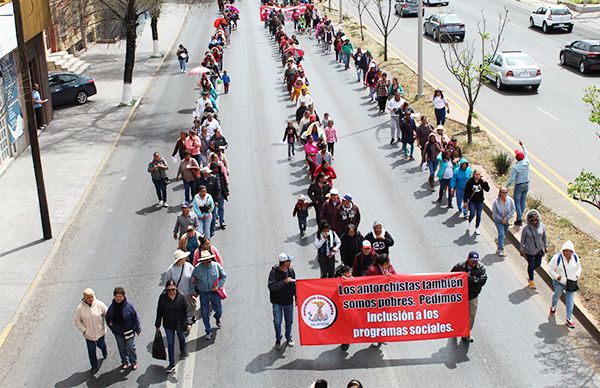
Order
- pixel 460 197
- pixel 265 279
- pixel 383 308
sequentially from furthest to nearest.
A: pixel 460 197 < pixel 265 279 < pixel 383 308

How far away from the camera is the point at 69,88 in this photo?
1369 inches

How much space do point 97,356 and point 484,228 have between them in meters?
9.33

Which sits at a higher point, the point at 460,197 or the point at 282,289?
the point at 282,289

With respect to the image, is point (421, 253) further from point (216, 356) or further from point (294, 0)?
point (294, 0)

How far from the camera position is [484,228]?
19.6 m

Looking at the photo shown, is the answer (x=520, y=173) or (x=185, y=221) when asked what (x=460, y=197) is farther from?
(x=185, y=221)

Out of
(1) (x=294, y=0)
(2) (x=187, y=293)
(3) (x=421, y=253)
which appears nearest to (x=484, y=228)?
(3) (x=421, y=253)

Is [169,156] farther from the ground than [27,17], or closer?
closer

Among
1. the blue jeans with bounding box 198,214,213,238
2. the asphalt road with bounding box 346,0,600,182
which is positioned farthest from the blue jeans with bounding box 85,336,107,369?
the asphalt road with bounding box 346,0,600,182

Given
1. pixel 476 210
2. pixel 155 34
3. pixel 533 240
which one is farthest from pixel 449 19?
pixel 533 240

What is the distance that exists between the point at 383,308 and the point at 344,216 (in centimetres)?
323

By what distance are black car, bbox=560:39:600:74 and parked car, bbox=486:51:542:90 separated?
13.6ft

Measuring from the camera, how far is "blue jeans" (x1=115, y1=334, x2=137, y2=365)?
13.4 metres

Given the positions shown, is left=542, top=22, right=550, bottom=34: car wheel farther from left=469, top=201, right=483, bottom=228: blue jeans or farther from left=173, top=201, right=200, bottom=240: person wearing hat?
left=173, top=201, right=200, bottom=240: person wearing hat
